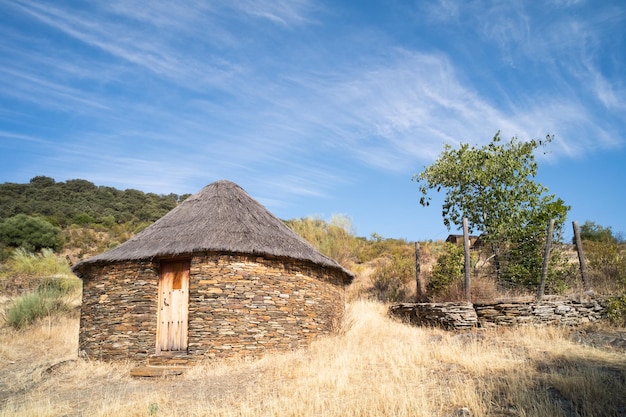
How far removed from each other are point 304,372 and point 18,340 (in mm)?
10740

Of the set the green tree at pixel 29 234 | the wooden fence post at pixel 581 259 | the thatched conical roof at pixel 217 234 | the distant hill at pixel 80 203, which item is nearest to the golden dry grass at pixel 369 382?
the wooden fence post at pixel 581 259

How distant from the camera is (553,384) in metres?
6.99

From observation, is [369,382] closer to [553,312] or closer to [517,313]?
[517,313]

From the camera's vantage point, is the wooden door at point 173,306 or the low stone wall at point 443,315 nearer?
the wooden door at point 173,306

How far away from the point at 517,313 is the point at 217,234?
7424mm

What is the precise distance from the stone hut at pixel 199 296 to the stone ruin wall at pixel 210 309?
22 millimetres

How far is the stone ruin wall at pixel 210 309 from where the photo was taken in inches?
418

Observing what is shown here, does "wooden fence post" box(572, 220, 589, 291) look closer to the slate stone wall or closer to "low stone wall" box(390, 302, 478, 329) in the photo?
"low stone wall" box(390, 302, 478, 329)

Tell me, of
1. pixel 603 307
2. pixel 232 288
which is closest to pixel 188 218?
pixel 232 288

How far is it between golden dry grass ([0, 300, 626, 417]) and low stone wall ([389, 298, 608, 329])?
431 mm

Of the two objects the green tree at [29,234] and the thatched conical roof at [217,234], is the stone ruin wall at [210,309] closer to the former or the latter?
the thatched conical roof at [217,234]

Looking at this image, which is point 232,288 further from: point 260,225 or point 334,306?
point 334,306

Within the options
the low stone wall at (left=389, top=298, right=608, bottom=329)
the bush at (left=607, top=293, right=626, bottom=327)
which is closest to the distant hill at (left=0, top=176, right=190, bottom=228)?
the low stone wall at (left=389, top=298, right=608, bottom=329)

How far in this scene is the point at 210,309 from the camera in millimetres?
10641
